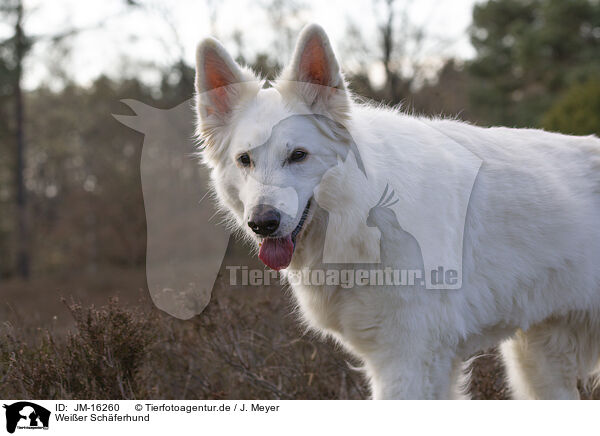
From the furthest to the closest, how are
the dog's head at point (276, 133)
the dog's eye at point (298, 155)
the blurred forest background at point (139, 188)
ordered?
the blurred forest background at point (139, 188)
the dog's eye at point (298, 155)
the dog's head at point (276, 133)

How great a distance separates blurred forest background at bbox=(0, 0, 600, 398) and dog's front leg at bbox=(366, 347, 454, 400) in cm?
170

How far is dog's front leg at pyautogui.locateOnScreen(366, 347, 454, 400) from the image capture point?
315 centimetres

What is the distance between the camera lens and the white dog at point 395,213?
10.3 ft

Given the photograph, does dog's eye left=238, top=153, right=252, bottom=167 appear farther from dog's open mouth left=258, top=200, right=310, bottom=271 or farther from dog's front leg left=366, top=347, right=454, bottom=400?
dog's front leg left=366, top=347, right=454, bottom=400

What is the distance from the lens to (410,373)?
10.3 feet

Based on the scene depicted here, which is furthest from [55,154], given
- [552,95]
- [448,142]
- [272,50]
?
[448,142]

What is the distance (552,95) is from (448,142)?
19.8 meters

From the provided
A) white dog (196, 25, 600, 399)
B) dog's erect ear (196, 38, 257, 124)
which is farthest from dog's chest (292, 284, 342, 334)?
dog's erect ear (196, 38, 257, 124)

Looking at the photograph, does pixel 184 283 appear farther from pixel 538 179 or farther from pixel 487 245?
pixel 538 179

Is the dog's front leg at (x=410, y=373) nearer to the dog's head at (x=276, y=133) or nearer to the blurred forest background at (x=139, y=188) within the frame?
the dog's head at (x=276, y=133)

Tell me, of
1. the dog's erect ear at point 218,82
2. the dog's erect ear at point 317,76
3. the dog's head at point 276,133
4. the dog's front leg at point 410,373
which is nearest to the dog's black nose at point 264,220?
the dog's head at point 276,133

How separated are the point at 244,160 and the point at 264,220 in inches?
18.4
